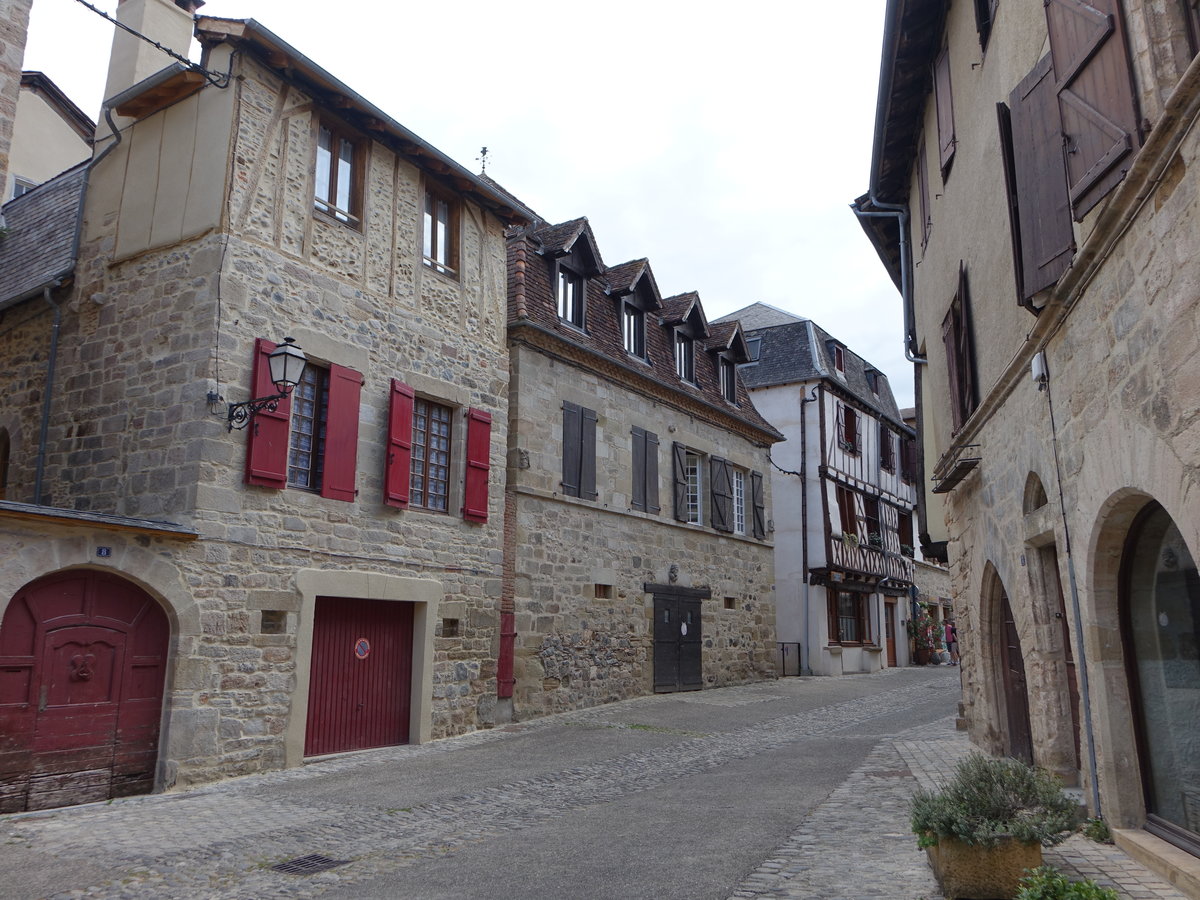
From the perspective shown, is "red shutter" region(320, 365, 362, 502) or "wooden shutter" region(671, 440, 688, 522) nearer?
"red shutter" region(320, 365, 362, 502)

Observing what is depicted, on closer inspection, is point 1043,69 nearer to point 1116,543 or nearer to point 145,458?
point 1116,543

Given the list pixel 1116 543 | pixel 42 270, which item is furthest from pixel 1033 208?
pixel 42 270

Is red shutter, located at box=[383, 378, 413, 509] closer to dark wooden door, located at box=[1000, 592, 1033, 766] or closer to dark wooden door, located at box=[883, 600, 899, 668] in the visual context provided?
dark wooden door, located at box=[1000, 592, 1033, 766]

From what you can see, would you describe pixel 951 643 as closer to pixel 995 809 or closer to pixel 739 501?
pixel 739 501

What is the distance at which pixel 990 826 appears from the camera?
411cm

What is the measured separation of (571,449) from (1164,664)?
9.34m

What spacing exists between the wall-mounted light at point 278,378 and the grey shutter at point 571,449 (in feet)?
16.7

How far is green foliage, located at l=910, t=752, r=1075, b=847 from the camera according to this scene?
4.11m

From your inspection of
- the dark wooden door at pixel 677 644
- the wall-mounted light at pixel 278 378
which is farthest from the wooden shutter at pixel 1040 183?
the dark wooden door at pixel 677 644

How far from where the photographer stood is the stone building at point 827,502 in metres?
20.9

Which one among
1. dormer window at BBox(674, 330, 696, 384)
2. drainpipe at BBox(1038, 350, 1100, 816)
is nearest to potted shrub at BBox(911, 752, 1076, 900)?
drainpipe at BBox(1038, 350, 1100, 816)

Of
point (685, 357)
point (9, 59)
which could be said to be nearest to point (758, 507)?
point (685, 357)

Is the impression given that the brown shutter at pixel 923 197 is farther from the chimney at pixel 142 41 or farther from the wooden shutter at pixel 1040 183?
the chimney at pixel 142 41

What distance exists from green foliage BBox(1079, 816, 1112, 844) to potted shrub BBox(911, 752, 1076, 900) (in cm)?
97
